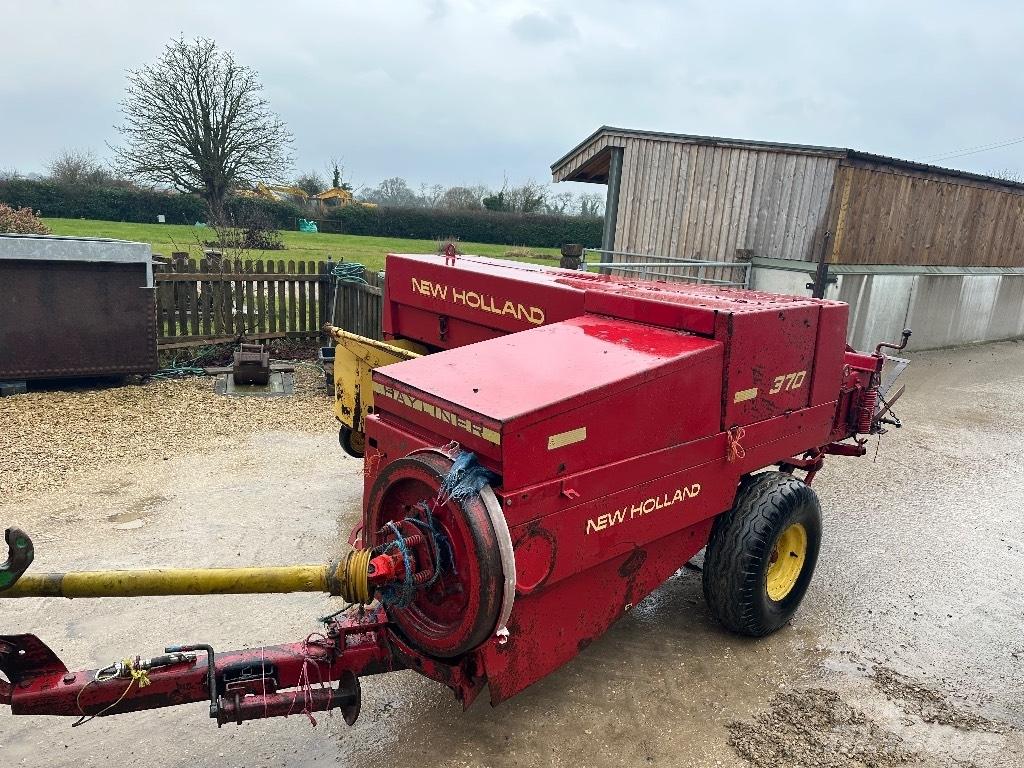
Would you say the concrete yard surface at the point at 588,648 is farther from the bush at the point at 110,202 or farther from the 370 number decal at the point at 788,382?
the bush at the point at 110,202

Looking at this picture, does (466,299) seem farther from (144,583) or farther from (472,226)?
(472,226)

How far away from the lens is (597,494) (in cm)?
295

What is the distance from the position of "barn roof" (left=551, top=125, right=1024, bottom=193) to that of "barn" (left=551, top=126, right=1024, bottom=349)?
0.07ft

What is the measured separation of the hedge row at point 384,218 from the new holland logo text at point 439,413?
27.8 m

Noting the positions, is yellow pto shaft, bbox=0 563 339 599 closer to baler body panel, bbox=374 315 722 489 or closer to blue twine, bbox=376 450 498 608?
blue twine, bbox=376 450 498 608

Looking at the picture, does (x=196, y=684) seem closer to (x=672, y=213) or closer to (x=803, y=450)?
(x=803, y=450)

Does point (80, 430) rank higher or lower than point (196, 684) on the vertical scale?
lower

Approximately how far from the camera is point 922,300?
500 inches

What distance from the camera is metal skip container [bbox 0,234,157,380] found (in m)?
7.31

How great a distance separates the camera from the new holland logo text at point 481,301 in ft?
13.8

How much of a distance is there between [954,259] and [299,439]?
12.1m

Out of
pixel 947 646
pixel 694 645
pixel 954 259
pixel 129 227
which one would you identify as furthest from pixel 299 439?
pixel 129 227

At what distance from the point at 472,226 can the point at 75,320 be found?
2668cm

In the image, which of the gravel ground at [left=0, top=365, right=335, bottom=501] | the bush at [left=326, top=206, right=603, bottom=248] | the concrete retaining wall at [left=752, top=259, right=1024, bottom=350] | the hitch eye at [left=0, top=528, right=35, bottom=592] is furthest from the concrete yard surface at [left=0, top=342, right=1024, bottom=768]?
the bush at [left=326, top=206, right=603, bottom=248]
